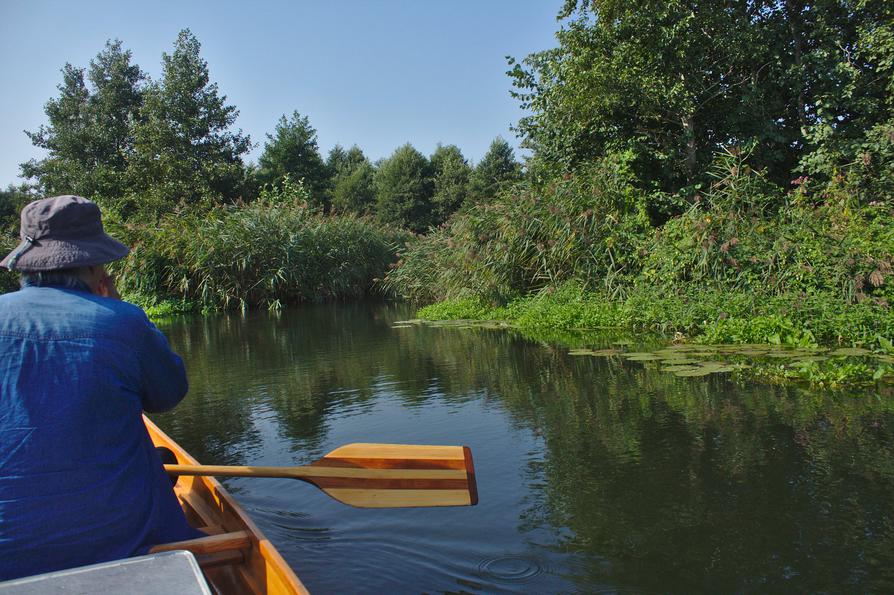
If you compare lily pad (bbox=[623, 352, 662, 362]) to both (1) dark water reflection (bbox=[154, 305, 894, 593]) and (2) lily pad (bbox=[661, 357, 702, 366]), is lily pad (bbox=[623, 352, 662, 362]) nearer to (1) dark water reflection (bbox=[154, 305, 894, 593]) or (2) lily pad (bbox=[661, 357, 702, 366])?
(2) lily pad (bbox=[661, 357, 702, 366])

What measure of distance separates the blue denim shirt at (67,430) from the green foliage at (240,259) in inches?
681

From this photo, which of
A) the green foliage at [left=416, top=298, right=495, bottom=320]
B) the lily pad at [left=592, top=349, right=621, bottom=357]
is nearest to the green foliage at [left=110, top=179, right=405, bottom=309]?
the green foliage at [left=416, top=298, right=495, bottom=320]

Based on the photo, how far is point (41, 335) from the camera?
2.00 meters

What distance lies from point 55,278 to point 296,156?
39.3m

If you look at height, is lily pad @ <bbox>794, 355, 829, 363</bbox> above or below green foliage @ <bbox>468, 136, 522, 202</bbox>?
below

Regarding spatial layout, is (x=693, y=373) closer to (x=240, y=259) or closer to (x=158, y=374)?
(x=158, y=374)

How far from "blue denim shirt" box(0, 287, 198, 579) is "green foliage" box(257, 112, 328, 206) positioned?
123ft

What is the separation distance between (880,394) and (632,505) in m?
3.12

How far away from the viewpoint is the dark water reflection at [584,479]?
3330mm

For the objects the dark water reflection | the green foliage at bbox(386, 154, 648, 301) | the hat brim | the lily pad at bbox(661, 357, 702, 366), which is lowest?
the dark water reflection

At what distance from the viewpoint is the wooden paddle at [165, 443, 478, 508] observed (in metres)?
3.29

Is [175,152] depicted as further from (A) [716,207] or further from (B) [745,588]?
(B) [745,588]

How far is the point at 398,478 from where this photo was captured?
11.0ft

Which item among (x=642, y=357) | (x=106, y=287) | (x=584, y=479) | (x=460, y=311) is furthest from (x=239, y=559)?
Answer: (x=460, y=311)
